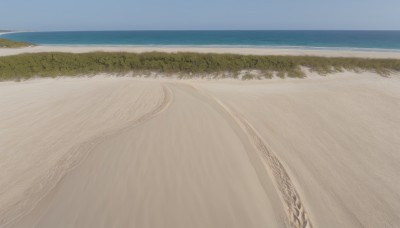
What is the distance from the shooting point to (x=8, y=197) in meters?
5.41

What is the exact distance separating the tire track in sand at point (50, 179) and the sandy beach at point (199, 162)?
0.09 ft

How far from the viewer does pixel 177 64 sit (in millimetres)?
19469

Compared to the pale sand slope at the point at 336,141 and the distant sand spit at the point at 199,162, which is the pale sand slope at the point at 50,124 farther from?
the pale sand slope at the point at 336,141

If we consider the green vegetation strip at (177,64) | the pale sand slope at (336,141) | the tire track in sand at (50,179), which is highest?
the green vegetation strip at (177,64)

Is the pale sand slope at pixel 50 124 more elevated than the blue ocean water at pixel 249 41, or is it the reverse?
the blue ocean water at pixel 249 41

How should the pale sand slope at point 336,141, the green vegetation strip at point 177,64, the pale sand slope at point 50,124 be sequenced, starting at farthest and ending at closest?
1. the green vegetation strip at point 177,64
2. the pale sand slope at point 50,124
3. the pale sand slope at point 336,141

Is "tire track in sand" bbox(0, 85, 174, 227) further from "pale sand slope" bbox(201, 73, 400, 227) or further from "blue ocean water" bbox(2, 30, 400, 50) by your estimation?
"blue ocean water" bbox(2, 30, 400, 50)

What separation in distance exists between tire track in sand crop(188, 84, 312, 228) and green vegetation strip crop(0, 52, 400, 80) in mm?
10699

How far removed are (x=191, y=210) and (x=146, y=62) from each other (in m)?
16.6

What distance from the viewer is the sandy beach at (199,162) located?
4.84 metres

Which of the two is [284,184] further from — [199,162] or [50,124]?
[50,124]

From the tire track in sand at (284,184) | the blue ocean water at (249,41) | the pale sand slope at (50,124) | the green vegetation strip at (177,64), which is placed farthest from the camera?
the blue ocean water at (249,41)

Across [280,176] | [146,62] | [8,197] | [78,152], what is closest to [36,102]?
[78,152]

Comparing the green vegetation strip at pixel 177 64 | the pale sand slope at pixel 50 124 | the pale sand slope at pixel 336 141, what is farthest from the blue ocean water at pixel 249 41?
the pale sand slope at pixel 50 124
